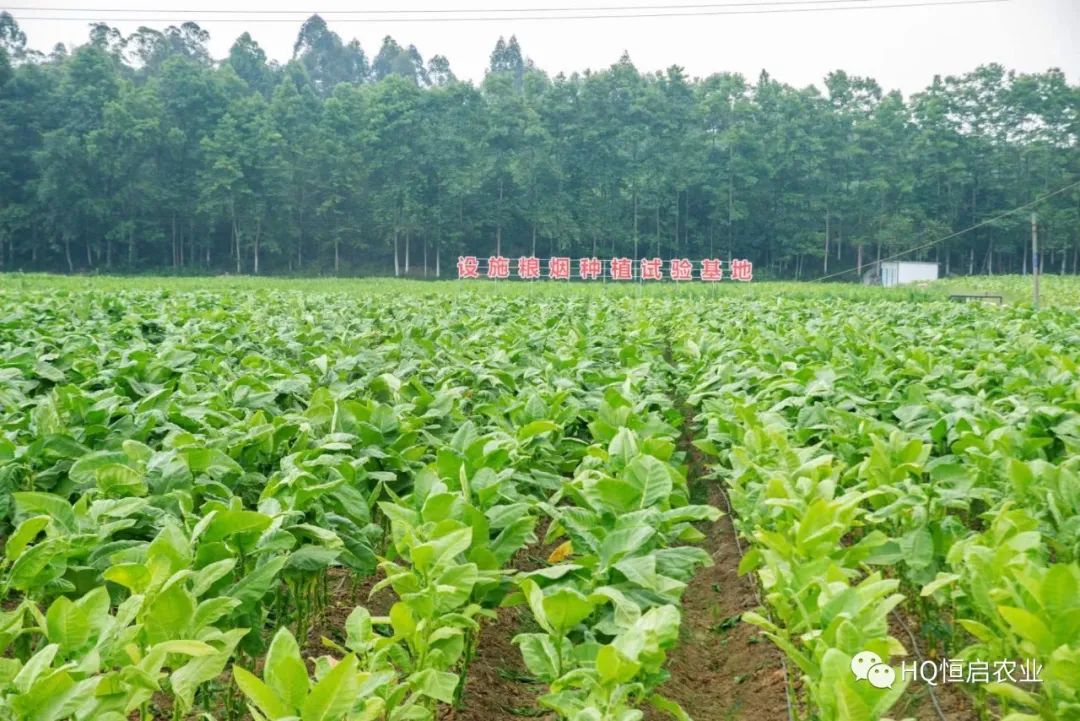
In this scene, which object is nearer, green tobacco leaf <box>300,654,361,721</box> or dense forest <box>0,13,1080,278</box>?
green tobacco leaf <box>300,654,361,721</box>

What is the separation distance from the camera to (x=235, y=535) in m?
2.75

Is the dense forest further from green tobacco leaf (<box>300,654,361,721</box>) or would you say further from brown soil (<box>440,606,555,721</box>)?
green tobacco leaf (<box>300,654,361,721</box>)

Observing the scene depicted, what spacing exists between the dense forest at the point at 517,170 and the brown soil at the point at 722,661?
4717 cm

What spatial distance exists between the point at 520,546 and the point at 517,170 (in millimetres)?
50969

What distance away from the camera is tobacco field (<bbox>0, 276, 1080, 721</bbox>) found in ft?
7.14

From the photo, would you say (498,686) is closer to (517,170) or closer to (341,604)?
(341,604)

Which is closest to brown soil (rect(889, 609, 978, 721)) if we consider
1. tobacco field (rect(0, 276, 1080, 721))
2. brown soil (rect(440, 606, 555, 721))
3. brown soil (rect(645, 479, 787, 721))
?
tobacco field (rect(0, 276, 1080, 721))

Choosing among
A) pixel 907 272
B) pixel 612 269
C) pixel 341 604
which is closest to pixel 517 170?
pixel 612 269

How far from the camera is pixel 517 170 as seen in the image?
52719 mm

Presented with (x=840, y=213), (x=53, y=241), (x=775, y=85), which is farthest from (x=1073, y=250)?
(x=53, y=241)

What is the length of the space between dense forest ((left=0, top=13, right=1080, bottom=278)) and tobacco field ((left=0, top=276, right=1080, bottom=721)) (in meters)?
46.8

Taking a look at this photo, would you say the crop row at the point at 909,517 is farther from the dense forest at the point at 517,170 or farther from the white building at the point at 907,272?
the dense forest at the point at 517,170

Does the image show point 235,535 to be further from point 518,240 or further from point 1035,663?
point 518,240

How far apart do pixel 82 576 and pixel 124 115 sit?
50475 mm
